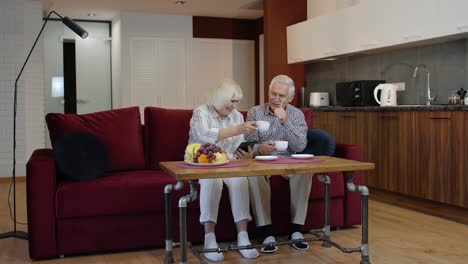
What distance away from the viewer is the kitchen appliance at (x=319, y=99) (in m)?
6.59

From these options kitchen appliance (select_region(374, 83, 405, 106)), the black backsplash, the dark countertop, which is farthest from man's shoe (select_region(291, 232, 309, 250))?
kitchen appliance (select_region(374, 83, 405, 106))

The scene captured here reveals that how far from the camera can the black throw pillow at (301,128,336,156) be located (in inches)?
138

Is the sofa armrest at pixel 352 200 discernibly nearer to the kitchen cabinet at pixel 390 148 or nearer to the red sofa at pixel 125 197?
the red sofa at pixel 125 197

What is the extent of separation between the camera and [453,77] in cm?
463

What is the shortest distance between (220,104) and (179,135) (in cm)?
68

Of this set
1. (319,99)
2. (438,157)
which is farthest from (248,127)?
(319,99)

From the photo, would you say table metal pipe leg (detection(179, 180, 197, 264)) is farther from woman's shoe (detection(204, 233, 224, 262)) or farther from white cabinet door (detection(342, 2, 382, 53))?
white cabinet door (detection(342, 2, 382, 53))

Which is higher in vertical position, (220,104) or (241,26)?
(241,26)

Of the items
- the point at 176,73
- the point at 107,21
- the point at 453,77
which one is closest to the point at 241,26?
the point at 176,73

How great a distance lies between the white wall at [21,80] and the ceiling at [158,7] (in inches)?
18.0

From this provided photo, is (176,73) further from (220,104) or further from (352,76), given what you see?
(220,104)

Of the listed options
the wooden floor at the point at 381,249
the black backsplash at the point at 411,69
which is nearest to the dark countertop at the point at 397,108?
the black backsplash at the point at 411,69

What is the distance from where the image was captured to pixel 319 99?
6.60 meters

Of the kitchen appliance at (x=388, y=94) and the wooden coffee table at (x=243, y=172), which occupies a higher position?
the kitchen appliance at (x=388, y=94)
